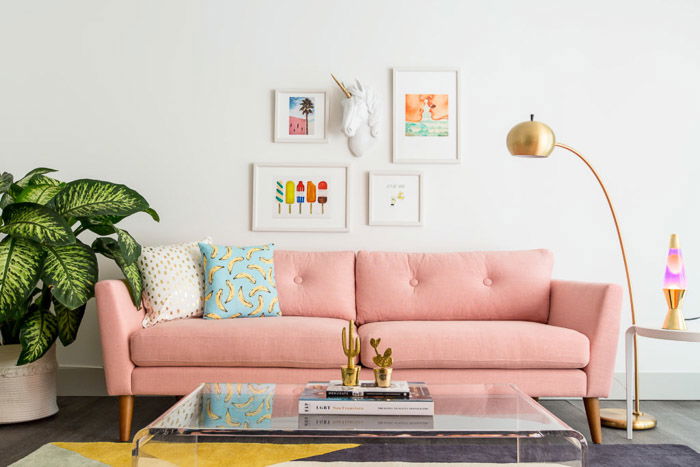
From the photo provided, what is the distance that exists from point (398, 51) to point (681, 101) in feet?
5.51

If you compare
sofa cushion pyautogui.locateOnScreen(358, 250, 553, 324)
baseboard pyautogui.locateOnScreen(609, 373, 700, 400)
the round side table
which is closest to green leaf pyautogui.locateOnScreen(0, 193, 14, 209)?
sofa cushion pyautogui.locateOnScreen(358, 250, 553, 324)

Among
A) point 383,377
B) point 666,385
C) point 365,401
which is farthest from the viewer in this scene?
point 666,385

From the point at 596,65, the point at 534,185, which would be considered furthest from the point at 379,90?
the point at 596,65

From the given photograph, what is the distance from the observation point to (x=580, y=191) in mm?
3486

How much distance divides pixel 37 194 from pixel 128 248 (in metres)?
0.52

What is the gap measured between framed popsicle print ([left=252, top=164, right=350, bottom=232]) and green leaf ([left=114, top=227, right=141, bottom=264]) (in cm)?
94

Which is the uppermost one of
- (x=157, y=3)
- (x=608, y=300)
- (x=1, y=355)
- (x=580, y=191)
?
(x=157, y=3)

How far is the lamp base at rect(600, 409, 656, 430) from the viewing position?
273cm

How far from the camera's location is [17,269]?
95.6 inches

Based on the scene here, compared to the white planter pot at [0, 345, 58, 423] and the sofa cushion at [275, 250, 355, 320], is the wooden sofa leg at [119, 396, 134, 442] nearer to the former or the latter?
the white planter pot at [0, 345, 58, 423]

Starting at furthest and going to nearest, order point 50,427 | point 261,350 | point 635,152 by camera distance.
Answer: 1. point 635,152
2. point 50,427
3. point 261,350

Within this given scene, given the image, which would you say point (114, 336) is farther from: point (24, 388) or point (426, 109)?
point (426, 109)

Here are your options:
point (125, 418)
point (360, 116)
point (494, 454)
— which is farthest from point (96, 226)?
point (494, 454)

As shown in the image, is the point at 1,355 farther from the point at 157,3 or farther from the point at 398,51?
the point at 398,51
